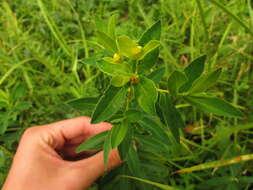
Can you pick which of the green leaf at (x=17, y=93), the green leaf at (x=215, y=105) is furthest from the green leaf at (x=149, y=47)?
the green leaf at (x=17, y=93)

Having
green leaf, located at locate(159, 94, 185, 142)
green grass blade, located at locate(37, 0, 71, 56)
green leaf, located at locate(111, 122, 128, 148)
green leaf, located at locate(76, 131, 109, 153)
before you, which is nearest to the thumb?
green leaf, located at locate(76, 131, 109, 153)

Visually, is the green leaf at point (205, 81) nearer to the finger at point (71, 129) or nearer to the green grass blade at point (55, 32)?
the finger at point (71, 129)

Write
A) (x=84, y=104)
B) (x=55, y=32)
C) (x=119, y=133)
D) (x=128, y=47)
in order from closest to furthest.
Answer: (x=128, y=47)
(x=119, y=133)
(x=84, y=104)
(x=55, y=32)

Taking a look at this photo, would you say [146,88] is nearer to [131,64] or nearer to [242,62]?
[131,64]

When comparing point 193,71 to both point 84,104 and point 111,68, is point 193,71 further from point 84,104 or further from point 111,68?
point 84,104

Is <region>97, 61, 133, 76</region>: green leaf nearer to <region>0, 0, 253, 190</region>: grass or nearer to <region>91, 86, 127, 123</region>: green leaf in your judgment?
<region>91, 86, 127, 123</region>: green leaf

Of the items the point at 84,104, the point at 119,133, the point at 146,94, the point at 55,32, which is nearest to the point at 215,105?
the point at 146,94
